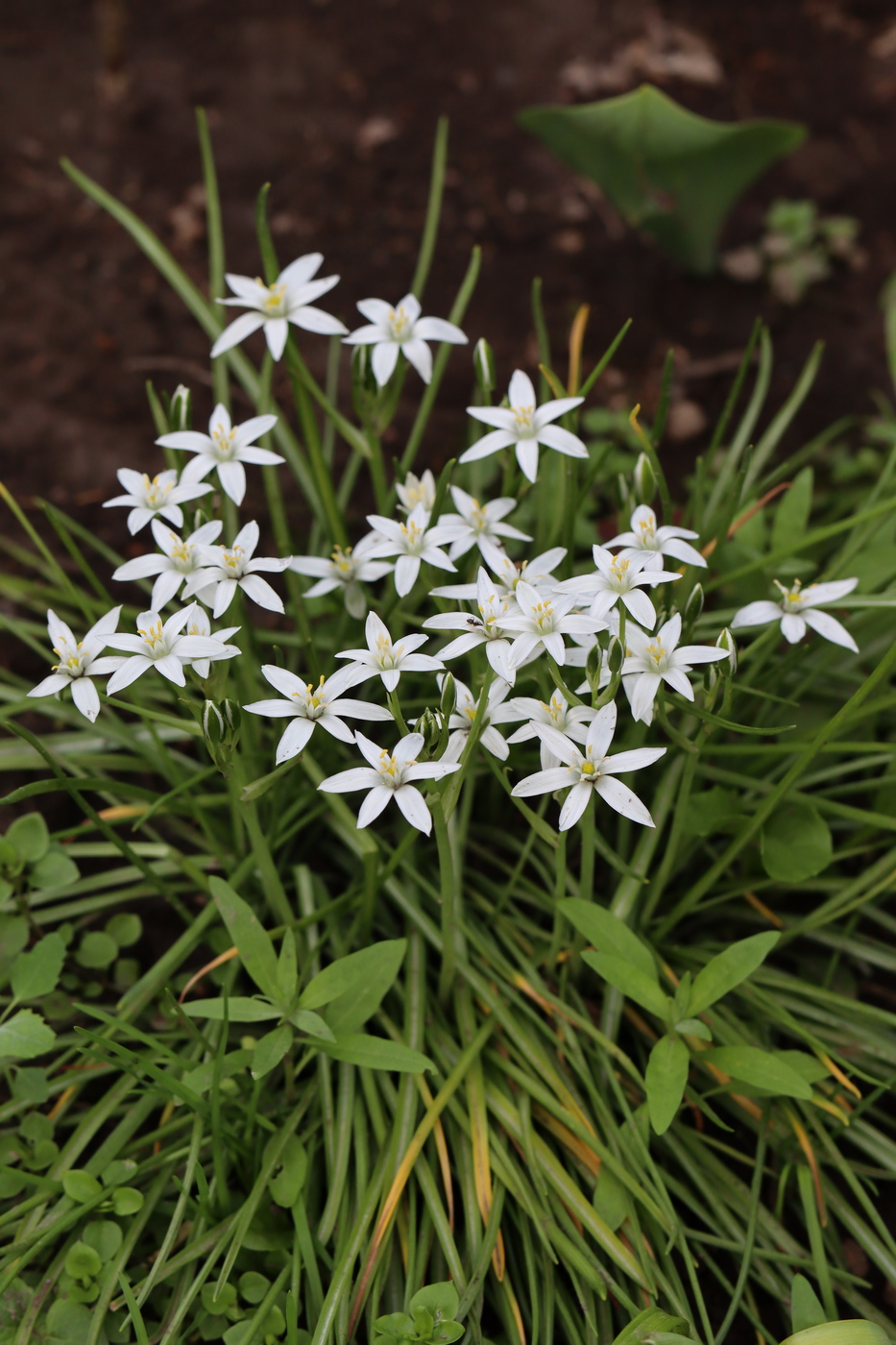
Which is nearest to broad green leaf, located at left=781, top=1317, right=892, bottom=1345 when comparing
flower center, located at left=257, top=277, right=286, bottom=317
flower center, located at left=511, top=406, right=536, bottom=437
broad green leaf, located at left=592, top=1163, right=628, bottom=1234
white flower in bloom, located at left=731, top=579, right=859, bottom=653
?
Result: broad green leaf, located at left=592, top=1163, right=628, bottom=1234

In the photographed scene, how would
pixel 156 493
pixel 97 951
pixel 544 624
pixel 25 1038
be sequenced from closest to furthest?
pixel 544 624 < pixel 25 1038 < pixel 156 493 < pixel 97 951

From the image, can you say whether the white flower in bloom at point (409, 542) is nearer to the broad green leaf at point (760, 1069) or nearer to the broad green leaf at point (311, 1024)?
the broad green leaf at point (311, 1024)

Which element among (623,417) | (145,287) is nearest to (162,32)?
(145,287)

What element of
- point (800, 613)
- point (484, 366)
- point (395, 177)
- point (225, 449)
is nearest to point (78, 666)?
point (225, 449)

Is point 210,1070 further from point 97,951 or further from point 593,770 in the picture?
point 593,770

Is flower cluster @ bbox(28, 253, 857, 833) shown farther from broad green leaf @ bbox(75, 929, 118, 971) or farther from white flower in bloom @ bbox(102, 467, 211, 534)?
broad green leaf @ bbox(75, 929, 118, 971)

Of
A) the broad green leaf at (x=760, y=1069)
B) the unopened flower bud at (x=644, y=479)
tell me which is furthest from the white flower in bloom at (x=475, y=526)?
the broad green leaf at (x=760, y=1069)
